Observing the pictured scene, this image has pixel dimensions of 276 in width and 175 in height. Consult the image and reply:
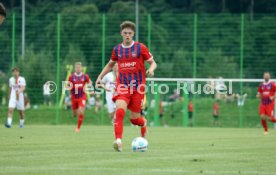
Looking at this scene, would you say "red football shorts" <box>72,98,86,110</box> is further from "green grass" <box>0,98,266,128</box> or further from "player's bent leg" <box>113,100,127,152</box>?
"player's bent leg" <box>113,100,127,152</box>

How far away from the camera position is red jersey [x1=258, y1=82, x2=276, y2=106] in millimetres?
26419

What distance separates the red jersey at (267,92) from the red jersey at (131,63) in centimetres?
1272

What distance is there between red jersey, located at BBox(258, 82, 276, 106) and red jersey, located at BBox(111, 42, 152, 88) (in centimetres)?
1272

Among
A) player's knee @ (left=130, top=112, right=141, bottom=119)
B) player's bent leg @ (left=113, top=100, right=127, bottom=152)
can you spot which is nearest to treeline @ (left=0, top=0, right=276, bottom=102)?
player's knee @ (left=130, top=112, right=141, bottom=119)

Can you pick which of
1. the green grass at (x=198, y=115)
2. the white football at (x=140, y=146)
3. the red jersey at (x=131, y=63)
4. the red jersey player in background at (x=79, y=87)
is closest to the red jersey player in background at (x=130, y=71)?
the red jersey at (x=131, y=63)

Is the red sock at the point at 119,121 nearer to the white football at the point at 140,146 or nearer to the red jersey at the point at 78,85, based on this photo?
the white football at the point at 140,146

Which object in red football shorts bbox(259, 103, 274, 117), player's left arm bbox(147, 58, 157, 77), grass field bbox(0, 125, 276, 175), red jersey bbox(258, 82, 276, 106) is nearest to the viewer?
grass field bbox(0, 125, 276, 175)

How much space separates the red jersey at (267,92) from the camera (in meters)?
26.4

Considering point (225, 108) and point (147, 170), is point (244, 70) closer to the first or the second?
point (225, 108)

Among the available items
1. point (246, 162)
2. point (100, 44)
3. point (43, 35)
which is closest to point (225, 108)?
point (100, 44)

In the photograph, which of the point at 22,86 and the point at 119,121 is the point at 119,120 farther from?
the point at 22,86

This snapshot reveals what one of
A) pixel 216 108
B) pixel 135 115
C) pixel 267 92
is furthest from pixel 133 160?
pixel 216 108

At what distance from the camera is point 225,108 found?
35438 mm

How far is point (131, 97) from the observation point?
46.4 feet
